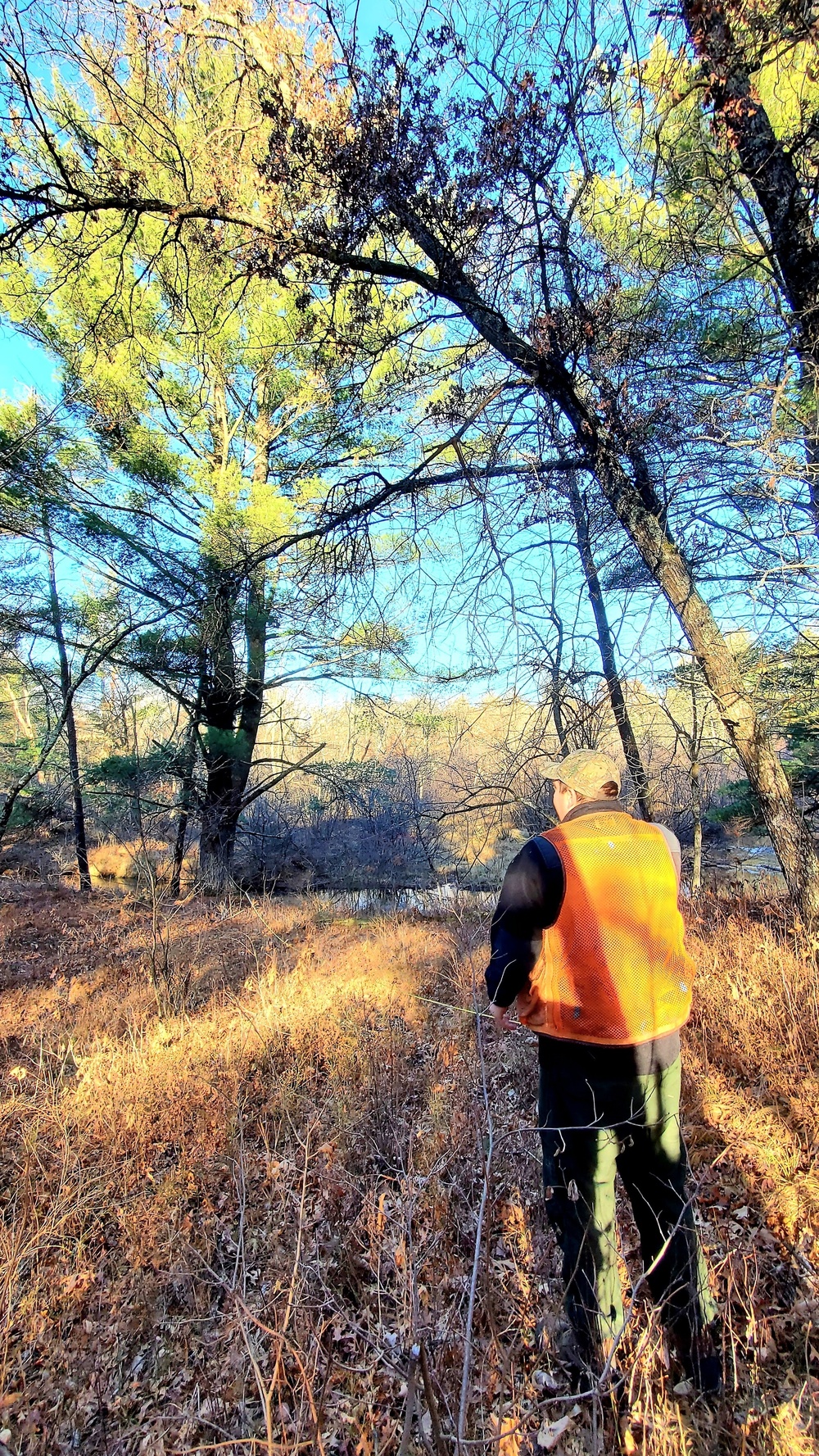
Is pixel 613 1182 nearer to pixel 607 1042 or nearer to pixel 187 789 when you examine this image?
pixel 607 1042

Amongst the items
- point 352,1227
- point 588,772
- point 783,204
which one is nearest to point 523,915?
point 588,772

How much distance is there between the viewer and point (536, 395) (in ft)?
13.9

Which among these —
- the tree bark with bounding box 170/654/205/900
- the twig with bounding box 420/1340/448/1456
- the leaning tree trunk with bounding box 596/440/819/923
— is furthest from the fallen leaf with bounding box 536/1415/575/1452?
the tree bark with bounding box 170/654/205/900

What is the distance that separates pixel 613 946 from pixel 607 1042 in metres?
0.28

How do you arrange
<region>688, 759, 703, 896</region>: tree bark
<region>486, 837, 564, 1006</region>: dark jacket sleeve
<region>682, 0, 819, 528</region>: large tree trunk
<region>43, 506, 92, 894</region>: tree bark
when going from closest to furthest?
<region>486, 837, 564, 1006</region>: dark jacket sleeve → <region>682, 0, 819, 528</region>: large tree trunk → <region>688, 759, 703, 896</region>: tree bark → <region>43, 506, 92, 894</region>: tree bark

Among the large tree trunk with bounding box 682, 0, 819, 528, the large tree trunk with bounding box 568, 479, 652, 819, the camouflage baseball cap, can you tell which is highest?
the large tree trunk with bounding box 682, 0, 819, 528

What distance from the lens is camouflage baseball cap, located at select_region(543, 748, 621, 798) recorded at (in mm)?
Result: 2139

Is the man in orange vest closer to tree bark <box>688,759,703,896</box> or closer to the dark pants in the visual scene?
the dark pants

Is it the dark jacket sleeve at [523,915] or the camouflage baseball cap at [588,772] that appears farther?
the camouflage baseball cap at [588,772]

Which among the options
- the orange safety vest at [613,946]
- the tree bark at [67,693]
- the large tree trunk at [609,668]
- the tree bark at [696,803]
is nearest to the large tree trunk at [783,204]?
the large tree trunk at [609,668]

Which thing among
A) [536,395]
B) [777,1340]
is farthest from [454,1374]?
[536,395]

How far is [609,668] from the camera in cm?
613

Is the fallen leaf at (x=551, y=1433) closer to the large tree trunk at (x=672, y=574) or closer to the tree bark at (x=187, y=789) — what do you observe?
the large tree trunk at (x=672, y=574)

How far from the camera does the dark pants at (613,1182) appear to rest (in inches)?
72.2
